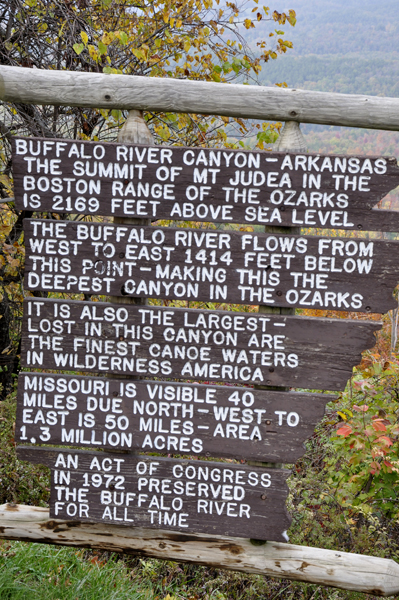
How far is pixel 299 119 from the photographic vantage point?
2311 mm

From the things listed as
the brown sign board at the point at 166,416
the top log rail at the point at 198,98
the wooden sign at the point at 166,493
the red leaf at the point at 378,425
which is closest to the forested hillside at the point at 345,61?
the red leaf at the point at 378,425

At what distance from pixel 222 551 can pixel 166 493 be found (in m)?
0.41

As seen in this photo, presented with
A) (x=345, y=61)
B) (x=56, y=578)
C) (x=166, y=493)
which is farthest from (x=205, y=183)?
(x=345, y=61)

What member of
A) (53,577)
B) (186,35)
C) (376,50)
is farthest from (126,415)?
(376,50)

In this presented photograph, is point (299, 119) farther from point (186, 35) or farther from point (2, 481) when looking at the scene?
point (2, 481)

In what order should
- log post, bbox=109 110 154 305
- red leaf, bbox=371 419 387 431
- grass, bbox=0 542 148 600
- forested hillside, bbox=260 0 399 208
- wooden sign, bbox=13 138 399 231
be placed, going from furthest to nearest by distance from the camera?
forested hillside, bbox=260 0 399 208, red leaf, bbox=371 419 387 431, grass, bbox=0 542 148 600, log post, bbox=109 110 154 305, wooden sign, bbox=13 138 399 231

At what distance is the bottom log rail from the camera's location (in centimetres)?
239

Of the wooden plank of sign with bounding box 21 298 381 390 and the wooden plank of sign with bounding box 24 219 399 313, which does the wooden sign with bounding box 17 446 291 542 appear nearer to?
the wooden plank of sign with bounding box 21 298 381 390

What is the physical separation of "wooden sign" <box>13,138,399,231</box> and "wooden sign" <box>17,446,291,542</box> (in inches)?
46.6

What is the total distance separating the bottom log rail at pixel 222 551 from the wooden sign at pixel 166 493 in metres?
0.10

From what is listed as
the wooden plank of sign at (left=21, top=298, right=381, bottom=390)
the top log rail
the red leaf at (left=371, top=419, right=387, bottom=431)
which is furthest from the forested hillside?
the wooden plank of sign at (left=21, top=298, right=381, bottom=390)

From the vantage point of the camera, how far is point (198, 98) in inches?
90.4

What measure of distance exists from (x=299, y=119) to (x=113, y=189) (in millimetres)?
913

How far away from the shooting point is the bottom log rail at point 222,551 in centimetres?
239
